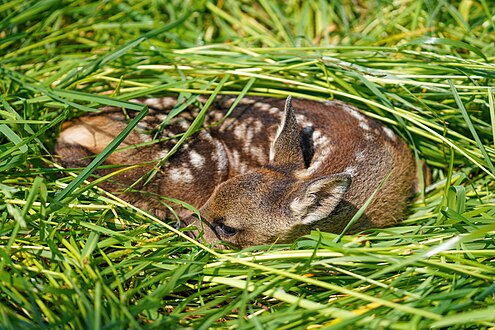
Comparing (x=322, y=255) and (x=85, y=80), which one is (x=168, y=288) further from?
(x=85, y=80)

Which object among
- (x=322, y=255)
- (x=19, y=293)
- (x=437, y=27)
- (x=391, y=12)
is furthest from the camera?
(x=391, y=12)

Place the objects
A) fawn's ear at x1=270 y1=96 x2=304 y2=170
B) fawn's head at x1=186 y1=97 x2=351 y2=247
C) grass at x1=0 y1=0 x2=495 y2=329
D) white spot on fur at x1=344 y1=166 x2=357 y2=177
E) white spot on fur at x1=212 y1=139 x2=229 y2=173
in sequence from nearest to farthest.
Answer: grass at x1=0 y1=0 x2=495 y2=329 < fawn's head at x1=186 y1=97 x2=351 y2=247 < fawn's ear at x1=270 y1=96 x2=304 y2=170 < white spot on fur at x1=344 y1=166 x2=357 y2=177 < white spot on fur at x1=212 y1=139 x2=229 y2=173

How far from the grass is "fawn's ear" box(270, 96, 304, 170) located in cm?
40

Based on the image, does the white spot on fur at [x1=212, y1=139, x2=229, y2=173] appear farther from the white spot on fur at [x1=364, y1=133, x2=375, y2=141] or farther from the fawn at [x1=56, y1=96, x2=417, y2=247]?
the white spot on fur at [x1=364, y1=133, x2=375, y2=141]

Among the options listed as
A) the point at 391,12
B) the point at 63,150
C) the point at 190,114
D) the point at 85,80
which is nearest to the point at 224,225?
the point at 190,114

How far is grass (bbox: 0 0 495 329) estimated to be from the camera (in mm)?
2404

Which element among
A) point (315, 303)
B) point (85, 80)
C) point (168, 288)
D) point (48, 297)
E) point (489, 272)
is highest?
point (85, 80)

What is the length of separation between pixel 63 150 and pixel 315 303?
176 centimetres

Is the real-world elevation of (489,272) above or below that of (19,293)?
below

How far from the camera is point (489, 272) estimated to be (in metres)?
2.49

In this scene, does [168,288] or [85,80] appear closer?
[168,288]

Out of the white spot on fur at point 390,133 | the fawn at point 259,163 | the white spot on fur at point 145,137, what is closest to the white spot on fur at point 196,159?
the fawn at point 259,163

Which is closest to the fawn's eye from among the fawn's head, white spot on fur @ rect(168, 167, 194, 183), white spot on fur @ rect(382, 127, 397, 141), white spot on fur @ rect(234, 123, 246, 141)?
the fawn's head

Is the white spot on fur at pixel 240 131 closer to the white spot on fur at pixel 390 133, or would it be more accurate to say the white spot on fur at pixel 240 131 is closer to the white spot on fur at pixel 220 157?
the white spot on fur at pixel 220 157
